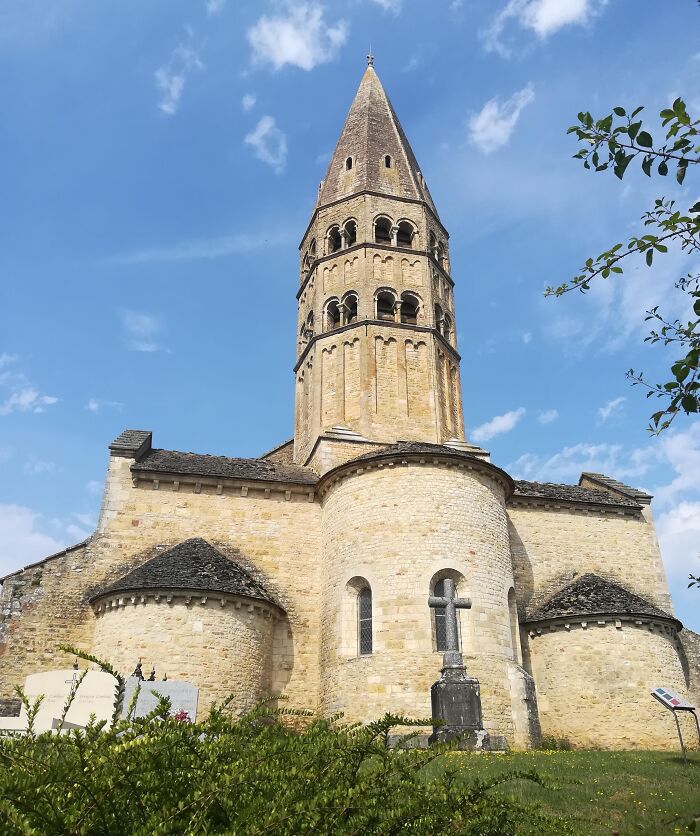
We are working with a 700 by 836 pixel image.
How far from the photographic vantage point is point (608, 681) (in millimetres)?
18594

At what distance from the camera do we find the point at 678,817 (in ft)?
24.1

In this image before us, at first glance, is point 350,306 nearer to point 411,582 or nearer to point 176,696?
point 411,582

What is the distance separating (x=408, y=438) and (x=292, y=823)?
19.5 m

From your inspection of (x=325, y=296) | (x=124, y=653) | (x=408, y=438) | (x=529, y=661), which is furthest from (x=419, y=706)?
(x=325, y=296)

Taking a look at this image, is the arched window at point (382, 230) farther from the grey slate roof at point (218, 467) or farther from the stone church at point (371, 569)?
the grey slate roof at point (218, 467)

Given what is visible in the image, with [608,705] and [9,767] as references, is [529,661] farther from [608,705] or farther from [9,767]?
[9,767]

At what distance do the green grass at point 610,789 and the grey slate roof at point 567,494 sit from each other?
10876mm

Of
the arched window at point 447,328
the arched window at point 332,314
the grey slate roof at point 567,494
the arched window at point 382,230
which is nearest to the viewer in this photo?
the grey slate roof at point 567,494

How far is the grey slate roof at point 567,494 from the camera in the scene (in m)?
23.4

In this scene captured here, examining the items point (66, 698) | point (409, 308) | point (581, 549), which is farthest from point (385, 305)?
point (66, 698)

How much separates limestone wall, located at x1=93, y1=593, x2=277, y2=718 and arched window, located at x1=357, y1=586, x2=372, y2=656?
266 centimetres

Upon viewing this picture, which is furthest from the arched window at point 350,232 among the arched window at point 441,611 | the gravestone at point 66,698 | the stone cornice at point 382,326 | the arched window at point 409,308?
the gravestone at point 66,698

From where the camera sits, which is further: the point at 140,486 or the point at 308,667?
the point at 140,486

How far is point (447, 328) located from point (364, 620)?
12.5 metres
